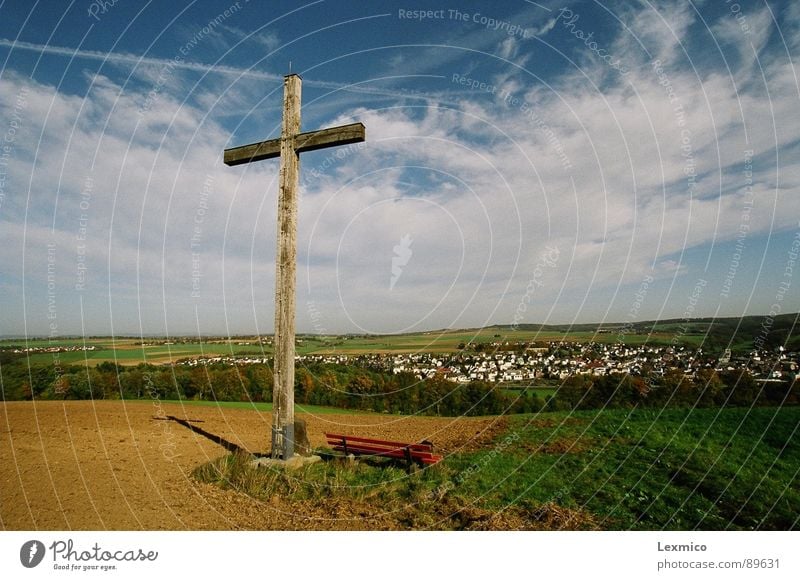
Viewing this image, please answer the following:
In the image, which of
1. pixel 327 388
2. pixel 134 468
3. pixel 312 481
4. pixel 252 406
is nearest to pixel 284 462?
pixel 312 481

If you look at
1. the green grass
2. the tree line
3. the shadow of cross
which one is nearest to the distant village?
the tree line

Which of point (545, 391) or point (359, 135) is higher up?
point (359, 135)

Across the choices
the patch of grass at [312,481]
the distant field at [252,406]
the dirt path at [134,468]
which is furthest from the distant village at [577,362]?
the patch of grass at [312,481]

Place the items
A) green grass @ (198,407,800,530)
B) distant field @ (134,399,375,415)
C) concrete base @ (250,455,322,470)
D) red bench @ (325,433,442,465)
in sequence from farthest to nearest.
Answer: distant field @ (134,399,375,415)
red bench @ (325,433,442,465)
concrete base @ (250,455,322,470)
green grass @ (198,407,800,530)

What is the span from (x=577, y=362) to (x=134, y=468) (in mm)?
11194

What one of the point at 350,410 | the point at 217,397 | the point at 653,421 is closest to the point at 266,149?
the point at 653,421

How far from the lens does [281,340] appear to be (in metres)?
6.83

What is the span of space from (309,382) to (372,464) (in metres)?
12.3

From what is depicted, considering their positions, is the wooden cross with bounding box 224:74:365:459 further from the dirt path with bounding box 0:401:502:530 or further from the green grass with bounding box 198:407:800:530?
the dirt path with bounding box 0:401:502:530

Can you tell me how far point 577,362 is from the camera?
12.0m

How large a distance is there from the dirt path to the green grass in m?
0.60

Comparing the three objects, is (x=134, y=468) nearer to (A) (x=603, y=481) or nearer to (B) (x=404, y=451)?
(B) (x=404, y=451)

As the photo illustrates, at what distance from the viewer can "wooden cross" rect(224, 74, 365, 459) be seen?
677 cm
